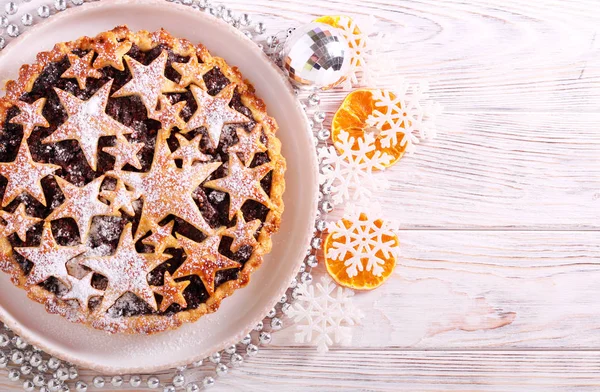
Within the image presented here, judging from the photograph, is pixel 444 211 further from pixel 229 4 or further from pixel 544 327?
pixel 229 4

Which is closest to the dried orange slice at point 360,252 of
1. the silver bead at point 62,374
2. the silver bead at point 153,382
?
the silver bead at point 153,382

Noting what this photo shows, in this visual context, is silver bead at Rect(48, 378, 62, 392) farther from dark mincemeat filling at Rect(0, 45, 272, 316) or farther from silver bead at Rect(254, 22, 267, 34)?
silver bead at Rect(254, 22, 267, 34)

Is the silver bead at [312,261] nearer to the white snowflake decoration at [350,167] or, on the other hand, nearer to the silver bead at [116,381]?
the white snowflake decoration at [350,167]

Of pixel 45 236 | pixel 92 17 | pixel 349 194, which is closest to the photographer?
pixel 45 236

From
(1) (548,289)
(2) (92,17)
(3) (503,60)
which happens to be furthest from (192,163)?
(1) (548,289)

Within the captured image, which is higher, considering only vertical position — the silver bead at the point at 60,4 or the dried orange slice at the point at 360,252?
the silver bead at the point at 60,4

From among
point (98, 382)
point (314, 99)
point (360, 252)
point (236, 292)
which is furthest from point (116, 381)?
point (314, 99)

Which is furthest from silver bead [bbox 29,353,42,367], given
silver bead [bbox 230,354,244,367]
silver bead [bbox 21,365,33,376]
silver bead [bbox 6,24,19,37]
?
silver bead [bbox 6,24,19,37]
